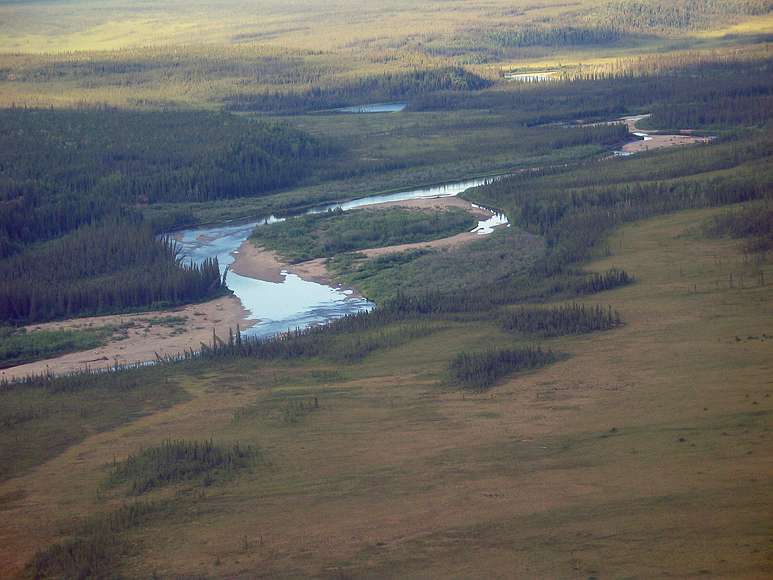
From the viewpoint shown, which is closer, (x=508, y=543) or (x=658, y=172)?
(x=508, y=543)

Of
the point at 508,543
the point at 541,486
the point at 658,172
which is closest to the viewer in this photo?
the point at 508,543

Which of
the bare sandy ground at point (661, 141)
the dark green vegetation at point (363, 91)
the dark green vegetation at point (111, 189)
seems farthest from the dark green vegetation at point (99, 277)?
the dark green vegetation at point (363, 91)

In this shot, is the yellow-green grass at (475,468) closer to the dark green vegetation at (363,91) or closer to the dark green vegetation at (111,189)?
the dark green vegetation at (111,189)

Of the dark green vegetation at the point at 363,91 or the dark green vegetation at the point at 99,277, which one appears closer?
the dark green vegetation at the point at 99,277

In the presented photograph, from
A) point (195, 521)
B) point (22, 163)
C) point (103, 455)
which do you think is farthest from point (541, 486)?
point (22, 163)

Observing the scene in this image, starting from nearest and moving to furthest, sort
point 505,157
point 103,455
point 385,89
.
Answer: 1. point 103,455
2. point 505,157
3. point 385,89

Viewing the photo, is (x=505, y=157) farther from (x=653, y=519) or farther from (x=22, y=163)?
(x=653, y=519)
